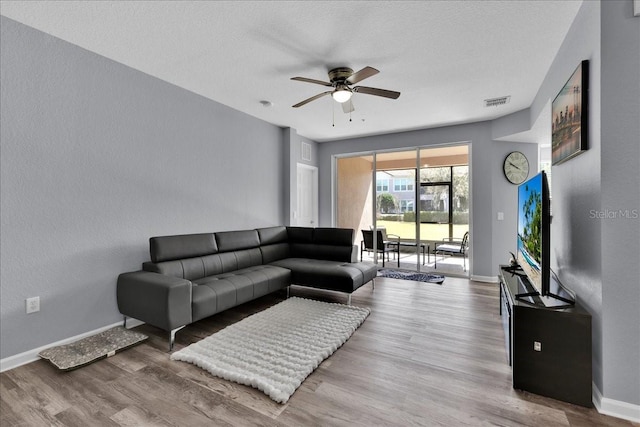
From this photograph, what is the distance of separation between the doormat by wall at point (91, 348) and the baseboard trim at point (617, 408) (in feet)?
11.2

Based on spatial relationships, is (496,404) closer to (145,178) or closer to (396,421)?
(396,421)

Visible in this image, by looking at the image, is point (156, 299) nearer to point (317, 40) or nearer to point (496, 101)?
point (317, 40)

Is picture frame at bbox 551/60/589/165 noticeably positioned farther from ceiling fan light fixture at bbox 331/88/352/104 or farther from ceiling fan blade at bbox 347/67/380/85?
ceiling fan light fixture at bbox 331/88/352/104

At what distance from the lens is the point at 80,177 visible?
105 inches

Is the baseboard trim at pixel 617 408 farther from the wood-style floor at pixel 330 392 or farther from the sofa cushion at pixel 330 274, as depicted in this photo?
the sofa cushion at pixel 330 274

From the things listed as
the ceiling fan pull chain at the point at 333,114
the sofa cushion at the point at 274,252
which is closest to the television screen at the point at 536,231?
the ceiling fan pull chain at the point at 333,114

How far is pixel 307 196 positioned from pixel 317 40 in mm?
3983

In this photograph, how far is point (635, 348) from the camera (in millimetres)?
1650

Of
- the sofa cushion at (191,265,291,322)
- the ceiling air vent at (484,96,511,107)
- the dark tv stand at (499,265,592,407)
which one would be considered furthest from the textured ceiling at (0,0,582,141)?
the sofa cushion at (191,265,291,322)

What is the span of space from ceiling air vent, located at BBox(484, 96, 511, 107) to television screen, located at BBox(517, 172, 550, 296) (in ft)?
5.83

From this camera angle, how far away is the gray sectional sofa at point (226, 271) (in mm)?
2580

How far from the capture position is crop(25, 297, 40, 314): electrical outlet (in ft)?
7.69

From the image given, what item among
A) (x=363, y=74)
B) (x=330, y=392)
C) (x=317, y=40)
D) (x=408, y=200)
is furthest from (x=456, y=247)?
(x=317, y=40)

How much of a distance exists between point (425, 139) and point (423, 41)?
9.79ft
